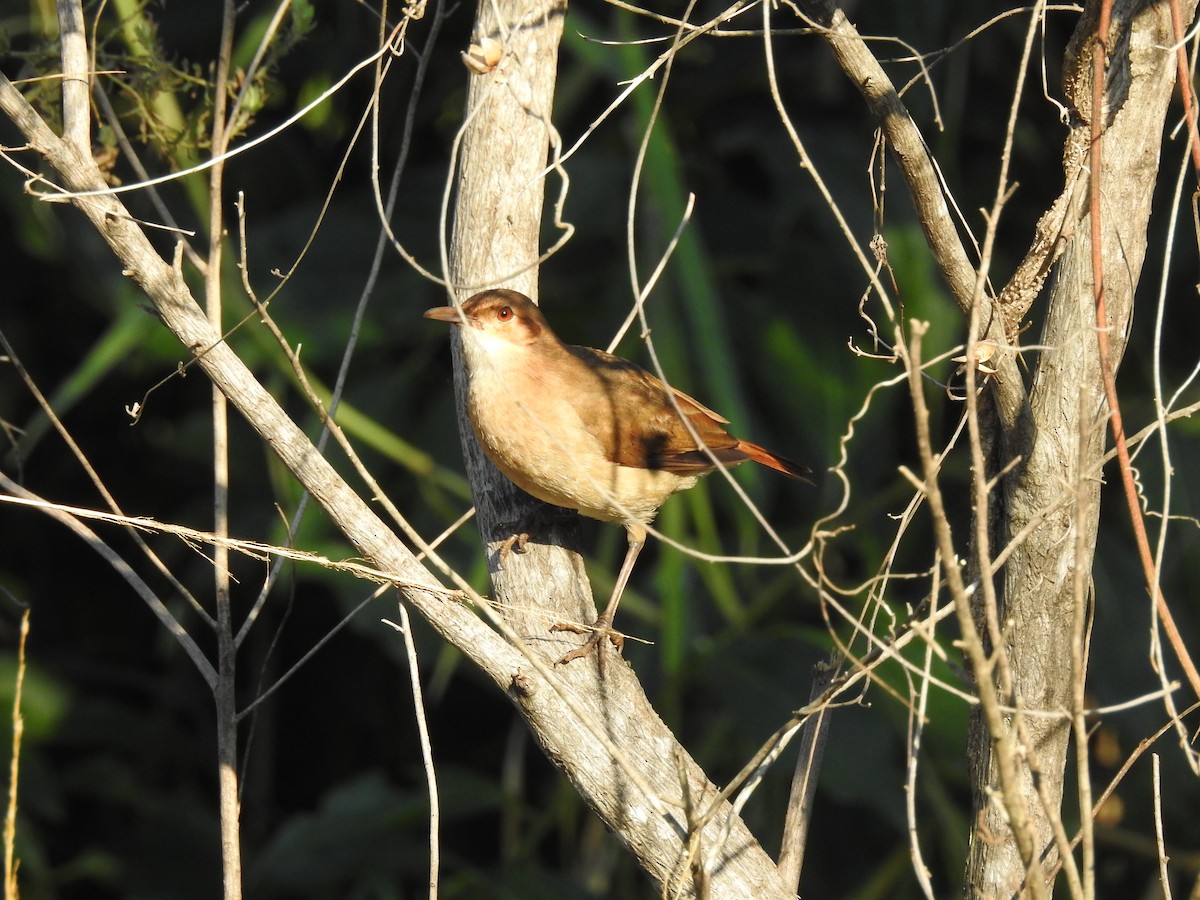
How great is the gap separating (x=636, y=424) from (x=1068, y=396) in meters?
1.55

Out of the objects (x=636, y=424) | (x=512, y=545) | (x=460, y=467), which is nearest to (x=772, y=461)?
(x=636, y=424)

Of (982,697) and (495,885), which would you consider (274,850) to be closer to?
(495,885)

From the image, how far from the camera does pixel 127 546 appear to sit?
20.2 feet

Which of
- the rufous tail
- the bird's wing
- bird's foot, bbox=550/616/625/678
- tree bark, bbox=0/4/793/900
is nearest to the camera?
tree bark, bbox=0/4/793/900

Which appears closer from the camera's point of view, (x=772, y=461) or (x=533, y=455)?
(x=533, y=455)

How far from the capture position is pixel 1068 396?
2.08 metres

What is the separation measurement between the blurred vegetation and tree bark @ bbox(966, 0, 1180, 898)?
6.23 ft

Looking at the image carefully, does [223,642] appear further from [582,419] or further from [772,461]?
[772,461]

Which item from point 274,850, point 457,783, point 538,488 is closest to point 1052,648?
point 538,488

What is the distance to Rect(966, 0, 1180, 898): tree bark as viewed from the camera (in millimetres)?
2057

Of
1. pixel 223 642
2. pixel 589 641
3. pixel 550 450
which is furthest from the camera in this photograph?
pixel 550 450

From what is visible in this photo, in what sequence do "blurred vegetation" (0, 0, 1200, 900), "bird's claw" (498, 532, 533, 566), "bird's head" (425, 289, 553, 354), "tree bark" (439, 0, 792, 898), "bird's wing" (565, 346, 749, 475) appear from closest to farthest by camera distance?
"tree bark" (439, 0, 792, 898) → "bird's claw" (498, 532, 533, 566) → "bird's head" (425, 289, 553, 354) → "bird's wing" (565, 346, 749, 475) → "blurred vegetation" (0, 0, 1200, 900)

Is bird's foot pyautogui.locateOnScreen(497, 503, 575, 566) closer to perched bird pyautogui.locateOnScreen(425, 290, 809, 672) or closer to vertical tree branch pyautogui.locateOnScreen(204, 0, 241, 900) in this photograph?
perched bird pyautogui.locateOnScreen(425, 290, 809, 672)

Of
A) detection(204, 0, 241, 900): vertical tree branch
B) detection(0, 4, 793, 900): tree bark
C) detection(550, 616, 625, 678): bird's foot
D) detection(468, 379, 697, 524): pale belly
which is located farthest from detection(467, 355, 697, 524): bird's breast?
detection(204, 0, 241, 900): vertical tree branch
